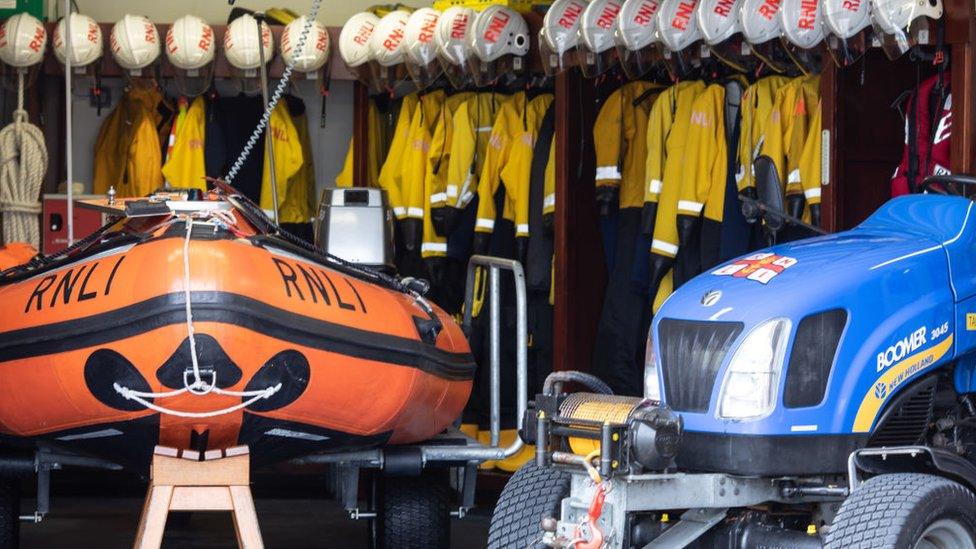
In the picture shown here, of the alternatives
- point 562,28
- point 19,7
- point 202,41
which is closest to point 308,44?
point 202,41

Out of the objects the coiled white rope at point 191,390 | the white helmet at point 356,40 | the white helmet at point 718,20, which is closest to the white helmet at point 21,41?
the white helmet at point 356,40

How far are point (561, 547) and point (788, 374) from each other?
604mm

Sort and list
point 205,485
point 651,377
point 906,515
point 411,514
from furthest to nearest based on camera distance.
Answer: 1. point 411,514
2. point 205,485
3. point 651,377
4. point 906,515

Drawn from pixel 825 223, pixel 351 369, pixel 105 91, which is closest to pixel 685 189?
pixel 825 223

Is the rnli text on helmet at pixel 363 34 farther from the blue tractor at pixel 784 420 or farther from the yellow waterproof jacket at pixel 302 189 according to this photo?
the blue tractor at pixel 784 420

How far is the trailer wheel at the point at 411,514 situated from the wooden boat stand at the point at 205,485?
2.94 ft

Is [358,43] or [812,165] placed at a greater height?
[358,43]

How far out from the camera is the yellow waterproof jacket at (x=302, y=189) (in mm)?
8047

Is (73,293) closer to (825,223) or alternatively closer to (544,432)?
(544,432)

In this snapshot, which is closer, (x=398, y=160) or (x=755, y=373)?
(x=755, y=373)

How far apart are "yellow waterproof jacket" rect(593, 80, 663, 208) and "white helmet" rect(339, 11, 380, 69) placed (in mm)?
1158

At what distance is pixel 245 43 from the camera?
296 inches

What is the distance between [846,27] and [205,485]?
7.75 ft

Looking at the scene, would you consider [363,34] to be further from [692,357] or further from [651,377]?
[692,357]
